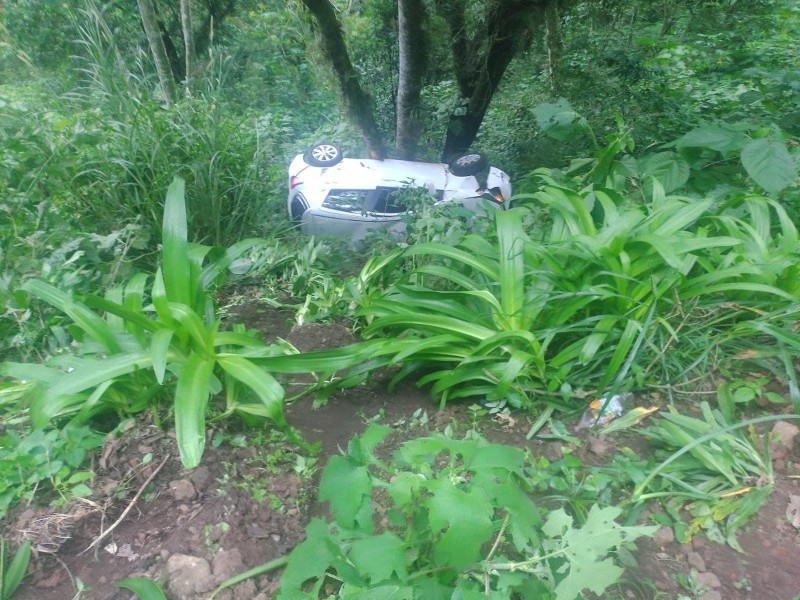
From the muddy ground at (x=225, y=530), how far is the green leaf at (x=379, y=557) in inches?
14.3

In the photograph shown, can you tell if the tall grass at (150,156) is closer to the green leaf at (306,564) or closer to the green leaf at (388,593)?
the green leaf at (306,564)

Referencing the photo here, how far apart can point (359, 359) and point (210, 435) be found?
53 cm

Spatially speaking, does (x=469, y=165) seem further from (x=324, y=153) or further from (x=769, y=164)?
(x=769, y=164)

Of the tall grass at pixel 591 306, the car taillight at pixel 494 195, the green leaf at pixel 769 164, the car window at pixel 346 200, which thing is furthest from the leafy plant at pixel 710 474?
the car window at pixel 346 200

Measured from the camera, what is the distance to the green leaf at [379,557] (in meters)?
1.11

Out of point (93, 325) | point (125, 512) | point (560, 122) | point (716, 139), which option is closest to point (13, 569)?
point (125, 512)

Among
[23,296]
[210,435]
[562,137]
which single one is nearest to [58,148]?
[23,296]

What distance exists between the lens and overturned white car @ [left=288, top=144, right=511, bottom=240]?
3.79 m

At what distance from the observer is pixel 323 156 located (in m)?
4.22

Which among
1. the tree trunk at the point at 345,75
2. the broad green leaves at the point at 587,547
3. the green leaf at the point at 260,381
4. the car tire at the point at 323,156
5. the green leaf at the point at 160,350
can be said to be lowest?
the broad green leaves at the point at 587,547

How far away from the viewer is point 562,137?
332 cm

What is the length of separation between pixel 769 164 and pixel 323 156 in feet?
9.20

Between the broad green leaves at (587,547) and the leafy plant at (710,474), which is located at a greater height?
the broad green leaves at (587,547)

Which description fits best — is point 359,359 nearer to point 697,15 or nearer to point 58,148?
point 58,148
